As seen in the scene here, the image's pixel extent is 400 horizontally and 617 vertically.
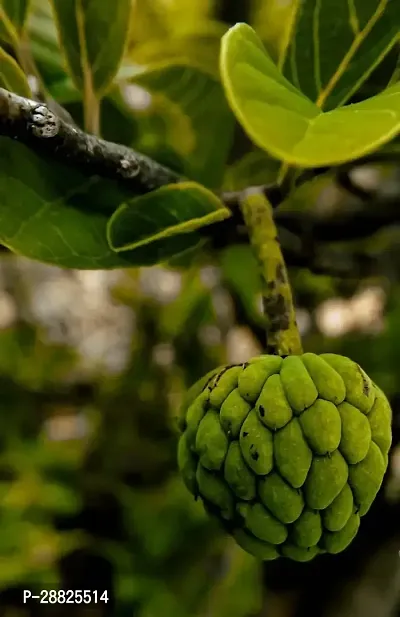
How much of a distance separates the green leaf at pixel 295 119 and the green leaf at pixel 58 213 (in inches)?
7.3

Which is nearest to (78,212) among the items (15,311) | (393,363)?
(393,363)

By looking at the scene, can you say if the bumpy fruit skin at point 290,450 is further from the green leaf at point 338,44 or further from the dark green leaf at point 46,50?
the dark green leaf at point 46,50

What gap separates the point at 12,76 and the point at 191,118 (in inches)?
15.4

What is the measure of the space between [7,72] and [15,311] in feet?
3.69

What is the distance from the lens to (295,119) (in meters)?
0.36

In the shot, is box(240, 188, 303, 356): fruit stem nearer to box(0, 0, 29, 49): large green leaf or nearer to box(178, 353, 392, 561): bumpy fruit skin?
box(178, 353, 392, 561): bumpy fruit skin

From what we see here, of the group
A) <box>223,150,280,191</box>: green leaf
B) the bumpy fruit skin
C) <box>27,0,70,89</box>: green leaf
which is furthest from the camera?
<box>223,150,280,191</box>: green leaf

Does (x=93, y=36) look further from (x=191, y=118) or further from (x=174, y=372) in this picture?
(x=174, y=372)

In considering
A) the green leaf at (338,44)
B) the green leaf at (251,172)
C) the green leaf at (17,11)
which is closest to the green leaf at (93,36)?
the green leaf at (17,11)

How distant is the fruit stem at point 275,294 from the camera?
510 millimetres

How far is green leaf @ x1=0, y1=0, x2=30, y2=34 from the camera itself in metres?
0.57

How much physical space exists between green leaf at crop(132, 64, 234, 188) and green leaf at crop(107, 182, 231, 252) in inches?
10.3

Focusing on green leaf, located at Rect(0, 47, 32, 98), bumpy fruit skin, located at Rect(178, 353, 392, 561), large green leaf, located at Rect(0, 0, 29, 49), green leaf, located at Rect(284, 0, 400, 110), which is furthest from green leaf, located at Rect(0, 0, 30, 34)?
bumpy fruit skin, located at Rect(178, 353, 392, 561)

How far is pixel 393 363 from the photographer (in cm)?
111
